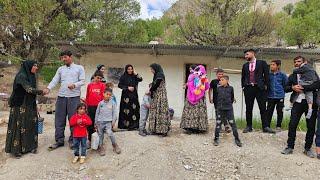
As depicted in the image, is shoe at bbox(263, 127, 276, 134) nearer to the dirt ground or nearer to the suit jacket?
the dirt ground

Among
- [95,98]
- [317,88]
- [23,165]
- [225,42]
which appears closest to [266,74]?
[317,88]

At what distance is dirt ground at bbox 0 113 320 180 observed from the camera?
19.9 feet

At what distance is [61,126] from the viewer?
701 centimetres

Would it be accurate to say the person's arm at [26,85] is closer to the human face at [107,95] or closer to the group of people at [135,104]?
the group of people at [135,104]

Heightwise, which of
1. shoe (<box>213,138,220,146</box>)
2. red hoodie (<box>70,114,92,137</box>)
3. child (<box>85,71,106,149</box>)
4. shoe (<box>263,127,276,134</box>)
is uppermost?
child (<box>85,71,106,149</box>)

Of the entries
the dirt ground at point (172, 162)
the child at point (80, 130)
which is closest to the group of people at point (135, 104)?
the child at point (80, 130)

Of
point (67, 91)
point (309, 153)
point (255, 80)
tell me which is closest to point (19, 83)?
point (67, 91)

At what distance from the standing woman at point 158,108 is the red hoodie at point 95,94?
109 centimetres

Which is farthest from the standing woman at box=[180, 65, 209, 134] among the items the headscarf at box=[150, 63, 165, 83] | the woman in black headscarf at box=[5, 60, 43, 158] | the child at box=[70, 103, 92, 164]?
the woman in black headscarf at box=[5, 60, 43, 158]

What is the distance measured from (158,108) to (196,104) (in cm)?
80

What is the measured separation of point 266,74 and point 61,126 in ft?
13.7

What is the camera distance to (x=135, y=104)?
8078 mm

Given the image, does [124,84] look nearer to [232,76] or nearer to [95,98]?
[95,98]

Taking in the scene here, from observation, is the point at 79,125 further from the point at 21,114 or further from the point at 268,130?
the point at 268,130
